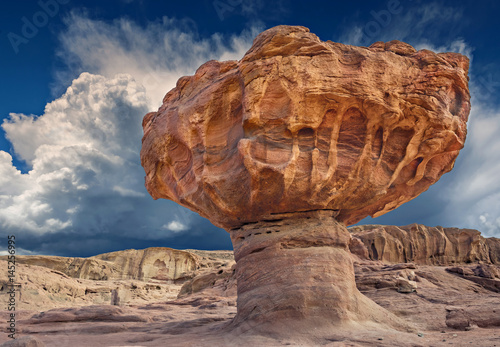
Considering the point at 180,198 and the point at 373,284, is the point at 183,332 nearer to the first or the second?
the point at 180,198

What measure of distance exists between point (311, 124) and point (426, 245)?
2377 centimetres

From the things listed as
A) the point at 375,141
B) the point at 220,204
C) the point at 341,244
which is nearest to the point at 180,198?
the point at 220,204

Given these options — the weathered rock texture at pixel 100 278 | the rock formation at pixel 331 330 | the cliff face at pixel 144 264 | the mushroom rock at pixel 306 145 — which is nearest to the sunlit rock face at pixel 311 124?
the mushroom rock at pixel 306 145

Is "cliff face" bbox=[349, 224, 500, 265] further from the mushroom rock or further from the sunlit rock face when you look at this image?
the mushroom rock

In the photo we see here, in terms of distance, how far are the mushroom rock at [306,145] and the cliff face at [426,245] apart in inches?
697

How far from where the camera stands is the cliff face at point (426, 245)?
24.8m

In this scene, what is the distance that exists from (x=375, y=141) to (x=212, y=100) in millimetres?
3927

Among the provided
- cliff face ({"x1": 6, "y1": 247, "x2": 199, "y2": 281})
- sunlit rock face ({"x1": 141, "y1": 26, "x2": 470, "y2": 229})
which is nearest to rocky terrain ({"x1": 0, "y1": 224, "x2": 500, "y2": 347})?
sunlit rock face ({"x1": 141, "y1": 26, "x2": 470, "y2": 229})

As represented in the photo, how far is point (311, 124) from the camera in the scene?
7.36 m

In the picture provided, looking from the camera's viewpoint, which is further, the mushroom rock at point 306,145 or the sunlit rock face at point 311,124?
the sunlit rock face at point 311,124

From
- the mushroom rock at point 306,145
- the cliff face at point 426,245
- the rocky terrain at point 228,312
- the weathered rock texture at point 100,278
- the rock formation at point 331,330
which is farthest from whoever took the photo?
the cliff face at point 426,245

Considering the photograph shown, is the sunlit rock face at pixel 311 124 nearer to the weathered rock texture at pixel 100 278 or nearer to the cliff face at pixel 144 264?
the weathered rock texture at pixel 100 278

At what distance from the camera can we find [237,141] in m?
7.76

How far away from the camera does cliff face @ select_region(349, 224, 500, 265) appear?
81.3 feet
